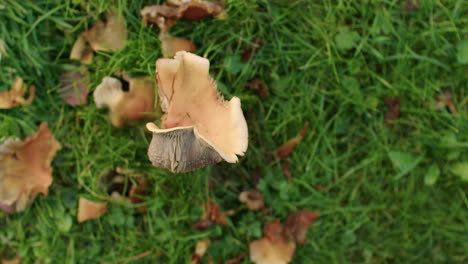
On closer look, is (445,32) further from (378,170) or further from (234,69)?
(234,69)

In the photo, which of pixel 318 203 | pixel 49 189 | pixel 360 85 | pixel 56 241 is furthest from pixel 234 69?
pixel 56 241

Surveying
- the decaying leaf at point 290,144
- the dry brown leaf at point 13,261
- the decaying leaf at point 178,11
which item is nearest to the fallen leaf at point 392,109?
the decaying leaf at point 290,144

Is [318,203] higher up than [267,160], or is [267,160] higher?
[267,160]

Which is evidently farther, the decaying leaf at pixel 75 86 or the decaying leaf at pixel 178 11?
the decaying leaf at pixel 75 86

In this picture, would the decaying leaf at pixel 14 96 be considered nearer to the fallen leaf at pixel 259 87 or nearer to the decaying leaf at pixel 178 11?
the decaying leaf at pixel 178 11

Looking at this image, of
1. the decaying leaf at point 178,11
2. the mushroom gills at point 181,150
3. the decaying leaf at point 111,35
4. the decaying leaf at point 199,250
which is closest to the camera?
the mushroom gills at point 181,150

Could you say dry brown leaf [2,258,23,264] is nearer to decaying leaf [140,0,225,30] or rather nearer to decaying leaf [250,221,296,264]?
decaying leaf [250,221,296,264]
